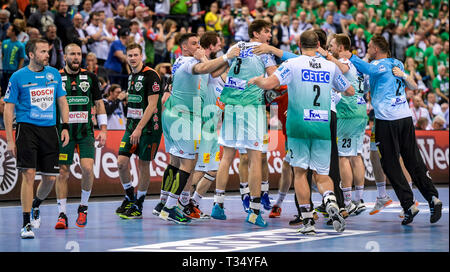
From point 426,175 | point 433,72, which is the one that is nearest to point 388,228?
point 426,175

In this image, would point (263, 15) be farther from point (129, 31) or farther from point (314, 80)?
point (314, 80)

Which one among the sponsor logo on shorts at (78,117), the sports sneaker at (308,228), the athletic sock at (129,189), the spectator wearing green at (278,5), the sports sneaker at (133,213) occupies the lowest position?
the sports sneaker at (133,213)

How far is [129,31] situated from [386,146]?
1080 centimetres

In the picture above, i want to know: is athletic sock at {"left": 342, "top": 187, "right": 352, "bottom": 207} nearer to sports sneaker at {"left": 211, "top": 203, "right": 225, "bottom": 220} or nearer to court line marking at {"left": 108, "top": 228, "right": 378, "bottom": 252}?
court line marking at {"left": 108, "top": 228, "right": 378, "bottom": 252}

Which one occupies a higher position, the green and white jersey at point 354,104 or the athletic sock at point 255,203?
the green and white jersey at point 354,104

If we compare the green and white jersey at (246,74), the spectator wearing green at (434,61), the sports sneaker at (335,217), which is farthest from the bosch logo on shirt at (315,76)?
the spectator wearing green at (434,61)

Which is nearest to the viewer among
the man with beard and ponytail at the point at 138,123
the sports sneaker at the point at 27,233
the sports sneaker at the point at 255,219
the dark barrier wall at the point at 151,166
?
the sports sneaker at the point at 27,233

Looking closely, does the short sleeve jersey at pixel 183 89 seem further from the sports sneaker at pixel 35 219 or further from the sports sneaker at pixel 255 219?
the sports sneaker at pixel 35 219

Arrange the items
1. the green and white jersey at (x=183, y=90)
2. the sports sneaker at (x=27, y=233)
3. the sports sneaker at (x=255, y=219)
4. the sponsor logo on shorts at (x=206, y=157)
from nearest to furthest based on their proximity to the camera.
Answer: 1. the sports sneaker at (x=27, y=233)
2. the sports sneaker at (x=255, y=219)
3. the green and white jersey at (x=183, y=90)
4. the sponsor logo on shorts at (x=206, y=157)

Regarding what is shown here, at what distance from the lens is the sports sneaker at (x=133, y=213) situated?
37.9ft

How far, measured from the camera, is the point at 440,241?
8867 mm

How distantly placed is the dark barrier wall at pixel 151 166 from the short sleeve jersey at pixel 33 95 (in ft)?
9.81

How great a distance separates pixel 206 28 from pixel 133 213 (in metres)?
12.6

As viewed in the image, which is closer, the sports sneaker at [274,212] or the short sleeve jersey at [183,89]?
the short sleeve jersey at [183,89]
